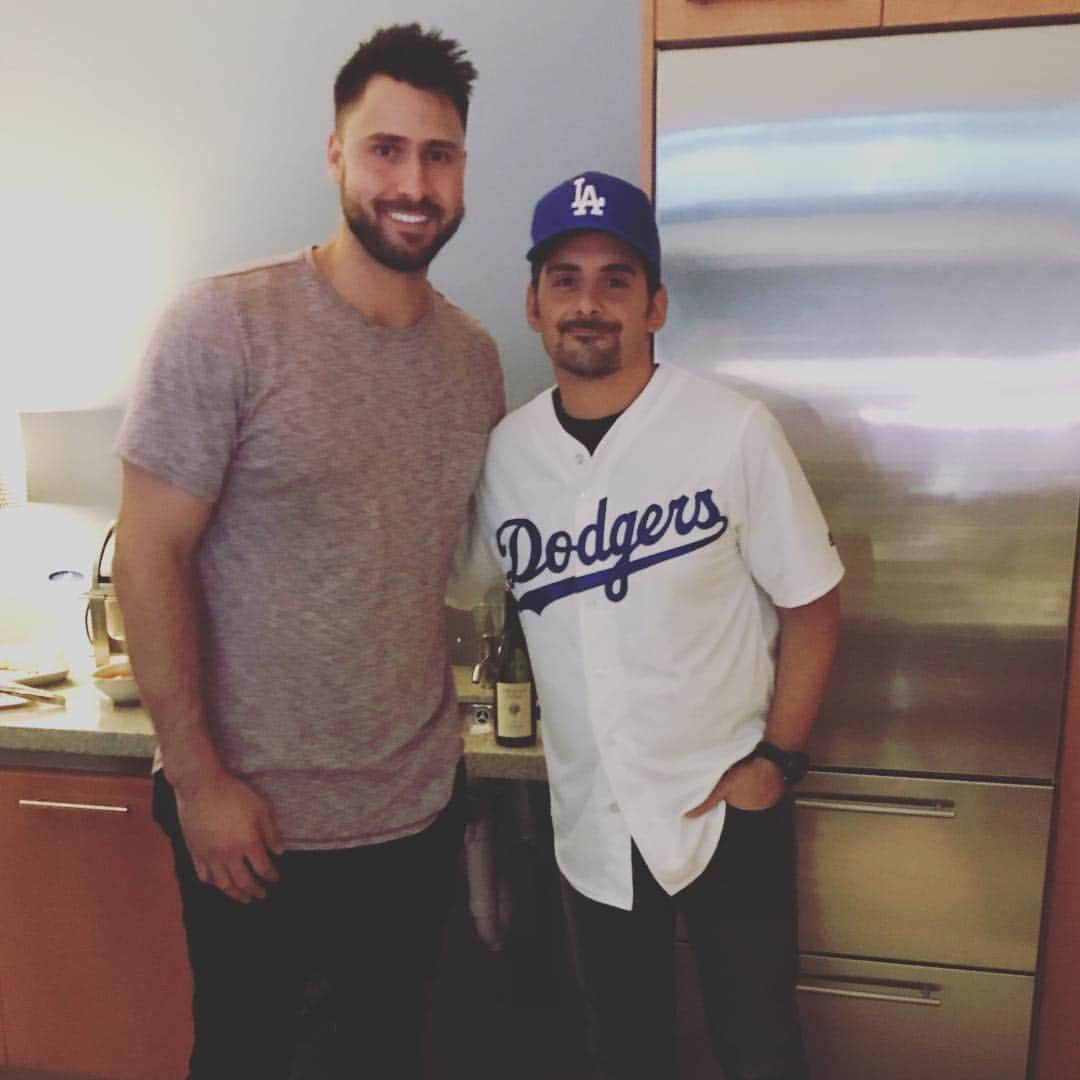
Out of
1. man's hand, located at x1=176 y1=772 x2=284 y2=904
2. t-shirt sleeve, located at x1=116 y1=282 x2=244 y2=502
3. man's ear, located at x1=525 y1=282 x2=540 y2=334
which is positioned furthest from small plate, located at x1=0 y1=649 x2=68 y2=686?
man's ear, located at x1=525 y1=282 x2=540 y2=334

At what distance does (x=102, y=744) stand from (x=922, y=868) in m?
1.42

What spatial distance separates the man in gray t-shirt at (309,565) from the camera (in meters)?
1.12

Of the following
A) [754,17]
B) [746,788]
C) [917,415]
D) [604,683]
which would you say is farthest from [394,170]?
[746,788]

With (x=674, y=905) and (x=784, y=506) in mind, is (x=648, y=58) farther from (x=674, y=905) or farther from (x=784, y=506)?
(x=674, y=905)

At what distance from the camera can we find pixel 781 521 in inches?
50.4

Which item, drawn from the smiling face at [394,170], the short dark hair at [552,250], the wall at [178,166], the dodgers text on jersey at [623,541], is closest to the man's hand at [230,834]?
the dodgers text on jersey at [623,541]

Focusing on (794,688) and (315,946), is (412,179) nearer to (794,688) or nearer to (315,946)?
(794,688)

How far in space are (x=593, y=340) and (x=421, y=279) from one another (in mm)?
250

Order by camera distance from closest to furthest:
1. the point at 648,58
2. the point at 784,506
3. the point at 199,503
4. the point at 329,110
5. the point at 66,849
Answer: the point at 199,503 → the point at 784,506 → the point at 648,58 → the point at 66,849 → the point at 329,110

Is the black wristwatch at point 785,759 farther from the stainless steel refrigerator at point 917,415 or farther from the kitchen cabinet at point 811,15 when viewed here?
the kitchen cabinet at point 811,15

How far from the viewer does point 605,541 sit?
4.29ft

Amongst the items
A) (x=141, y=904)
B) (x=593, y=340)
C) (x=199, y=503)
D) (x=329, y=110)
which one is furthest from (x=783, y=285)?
(x=141, y=904)

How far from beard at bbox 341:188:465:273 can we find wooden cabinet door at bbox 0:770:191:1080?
107 centimetres

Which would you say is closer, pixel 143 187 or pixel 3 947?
pixel 3 947
